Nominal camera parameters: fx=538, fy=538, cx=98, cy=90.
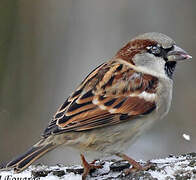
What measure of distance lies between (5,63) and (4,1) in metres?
0.93

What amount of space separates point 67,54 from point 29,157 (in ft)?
15.5

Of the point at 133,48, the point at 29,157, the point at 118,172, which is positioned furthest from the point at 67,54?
the point at 29,157

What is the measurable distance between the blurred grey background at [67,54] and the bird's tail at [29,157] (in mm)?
3547

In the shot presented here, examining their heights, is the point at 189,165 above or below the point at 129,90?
below

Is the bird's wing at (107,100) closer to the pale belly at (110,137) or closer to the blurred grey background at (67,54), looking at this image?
the pale belly at (110,137)

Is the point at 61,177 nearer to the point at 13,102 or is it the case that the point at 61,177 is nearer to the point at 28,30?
the point at 13,102

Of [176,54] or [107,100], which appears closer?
[107,100]

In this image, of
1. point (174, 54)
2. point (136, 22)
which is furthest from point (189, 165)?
point (136, 22)

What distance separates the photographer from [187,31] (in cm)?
861

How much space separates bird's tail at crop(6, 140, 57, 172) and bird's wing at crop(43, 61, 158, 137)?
0.40ft

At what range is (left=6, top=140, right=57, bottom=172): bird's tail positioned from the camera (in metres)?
4.17

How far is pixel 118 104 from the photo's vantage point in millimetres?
4781

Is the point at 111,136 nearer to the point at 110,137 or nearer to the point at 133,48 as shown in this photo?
the point at 110,137

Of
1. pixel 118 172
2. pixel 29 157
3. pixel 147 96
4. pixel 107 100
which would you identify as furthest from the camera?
pixel 147 96
